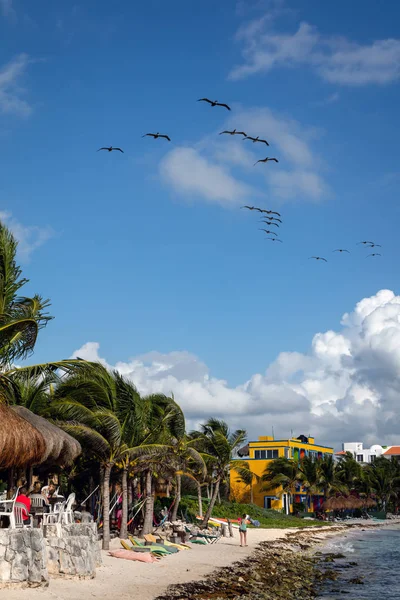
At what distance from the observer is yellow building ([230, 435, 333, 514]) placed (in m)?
67.7

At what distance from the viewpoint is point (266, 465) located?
226ft

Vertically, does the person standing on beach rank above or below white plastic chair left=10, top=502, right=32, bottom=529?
below

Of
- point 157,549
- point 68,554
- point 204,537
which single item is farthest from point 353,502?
point 68,554

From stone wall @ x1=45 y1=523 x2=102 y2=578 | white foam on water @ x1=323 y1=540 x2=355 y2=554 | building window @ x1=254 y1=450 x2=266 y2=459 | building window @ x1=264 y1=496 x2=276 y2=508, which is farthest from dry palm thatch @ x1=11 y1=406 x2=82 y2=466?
building window @ x1=254 y1=450 x2=266 y2=459

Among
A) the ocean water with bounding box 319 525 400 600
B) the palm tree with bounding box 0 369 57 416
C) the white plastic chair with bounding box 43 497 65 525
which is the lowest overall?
the ocean water with bounding box 319 525 400 600

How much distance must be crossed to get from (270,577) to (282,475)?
4019 centimetres

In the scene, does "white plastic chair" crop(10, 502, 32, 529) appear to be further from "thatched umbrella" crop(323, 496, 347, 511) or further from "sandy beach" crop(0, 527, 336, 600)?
"thatched umbrella" crop(323, 496, 347, 511)

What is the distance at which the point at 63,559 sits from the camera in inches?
676

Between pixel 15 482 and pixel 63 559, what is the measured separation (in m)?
6.69

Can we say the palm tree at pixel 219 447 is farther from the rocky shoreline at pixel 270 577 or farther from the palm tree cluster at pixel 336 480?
the palm tree cluster at pixel 336 480

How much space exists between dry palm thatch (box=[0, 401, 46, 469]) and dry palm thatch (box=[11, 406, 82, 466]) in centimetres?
93

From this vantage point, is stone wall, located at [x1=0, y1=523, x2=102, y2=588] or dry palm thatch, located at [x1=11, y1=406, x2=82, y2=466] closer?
stone wall, located at [x1=0, y1=523, x2=102, y2=588]

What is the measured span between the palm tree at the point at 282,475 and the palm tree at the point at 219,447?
78.2ft

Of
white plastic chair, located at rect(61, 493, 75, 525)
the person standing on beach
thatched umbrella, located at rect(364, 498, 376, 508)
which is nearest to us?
white plastic chair, located at rect(61, 493, 75, 525)
